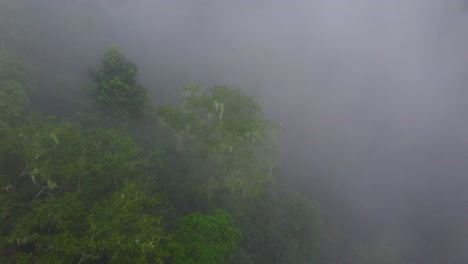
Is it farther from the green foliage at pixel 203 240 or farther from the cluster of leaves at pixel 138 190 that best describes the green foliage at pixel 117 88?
the green foliage at pixel 203 240

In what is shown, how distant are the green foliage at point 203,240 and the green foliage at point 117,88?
13.3 metres

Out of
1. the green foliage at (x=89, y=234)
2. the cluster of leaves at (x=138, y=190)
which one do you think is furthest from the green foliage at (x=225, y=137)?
the green foliage at (x=89, y=234)

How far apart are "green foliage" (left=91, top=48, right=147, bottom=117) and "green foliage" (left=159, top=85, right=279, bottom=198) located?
646 centimetres

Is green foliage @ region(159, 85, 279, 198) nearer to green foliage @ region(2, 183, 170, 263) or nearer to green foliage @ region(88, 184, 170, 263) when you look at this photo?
green foliage @ region(88, 184, 170, 263)

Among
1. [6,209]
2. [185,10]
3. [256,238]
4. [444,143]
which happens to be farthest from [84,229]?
[185,10]

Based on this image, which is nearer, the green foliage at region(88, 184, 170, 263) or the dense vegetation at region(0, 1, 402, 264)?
the green foliage at region(88, 184, 170, 263)

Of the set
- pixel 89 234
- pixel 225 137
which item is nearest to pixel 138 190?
pixel 89 234

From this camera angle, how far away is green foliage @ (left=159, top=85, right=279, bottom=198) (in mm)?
15648

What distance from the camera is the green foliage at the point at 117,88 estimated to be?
820 inches

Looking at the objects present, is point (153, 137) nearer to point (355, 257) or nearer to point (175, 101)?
point (175, 101)

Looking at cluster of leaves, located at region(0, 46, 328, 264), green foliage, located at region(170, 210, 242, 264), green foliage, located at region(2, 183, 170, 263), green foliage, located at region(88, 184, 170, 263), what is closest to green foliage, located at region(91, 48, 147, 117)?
cluster of leaves, located at region(0, 46, 328, 264)

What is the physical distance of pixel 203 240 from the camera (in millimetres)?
10867

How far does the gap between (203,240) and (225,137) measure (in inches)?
238

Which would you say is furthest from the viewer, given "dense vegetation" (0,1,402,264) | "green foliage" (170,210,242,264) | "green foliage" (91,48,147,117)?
"green foliage" (91,48,147,117)
